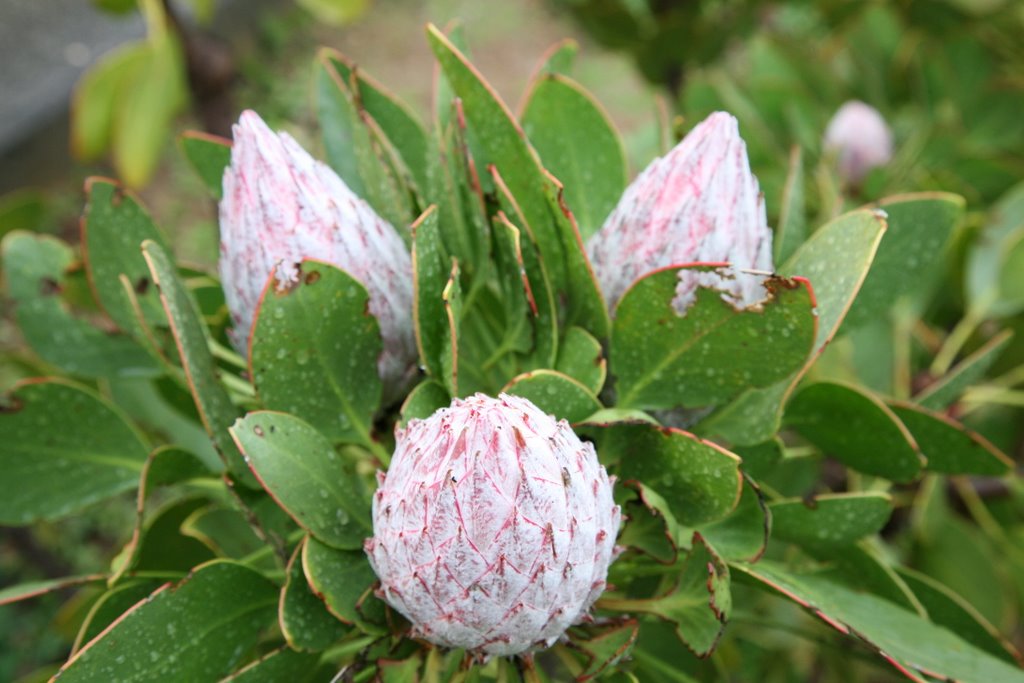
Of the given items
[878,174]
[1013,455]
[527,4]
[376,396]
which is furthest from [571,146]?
[527,4]

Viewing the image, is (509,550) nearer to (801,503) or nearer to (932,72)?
(801,503)

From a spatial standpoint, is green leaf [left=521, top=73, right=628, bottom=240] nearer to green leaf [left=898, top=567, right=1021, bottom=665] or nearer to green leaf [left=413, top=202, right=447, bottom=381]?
green leaf [left=413, top=202, right=447, bottom=381]

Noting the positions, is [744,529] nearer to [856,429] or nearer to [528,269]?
[856,429]

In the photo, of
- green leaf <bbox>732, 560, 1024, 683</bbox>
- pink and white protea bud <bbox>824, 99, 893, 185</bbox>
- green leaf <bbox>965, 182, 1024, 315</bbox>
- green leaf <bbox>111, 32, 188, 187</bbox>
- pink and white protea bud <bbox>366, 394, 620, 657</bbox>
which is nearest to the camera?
pink and white protea bud <bbox>366, 394, 620, 657</bbox>

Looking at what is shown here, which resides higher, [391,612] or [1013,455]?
[391,612]

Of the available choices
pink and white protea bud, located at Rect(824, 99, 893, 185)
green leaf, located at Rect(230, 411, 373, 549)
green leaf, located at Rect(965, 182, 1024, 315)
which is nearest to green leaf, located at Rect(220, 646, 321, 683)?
green leaf, located at Rect(230, 411, 373, 549)

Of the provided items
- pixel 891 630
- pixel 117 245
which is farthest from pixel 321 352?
pixel 891 630
